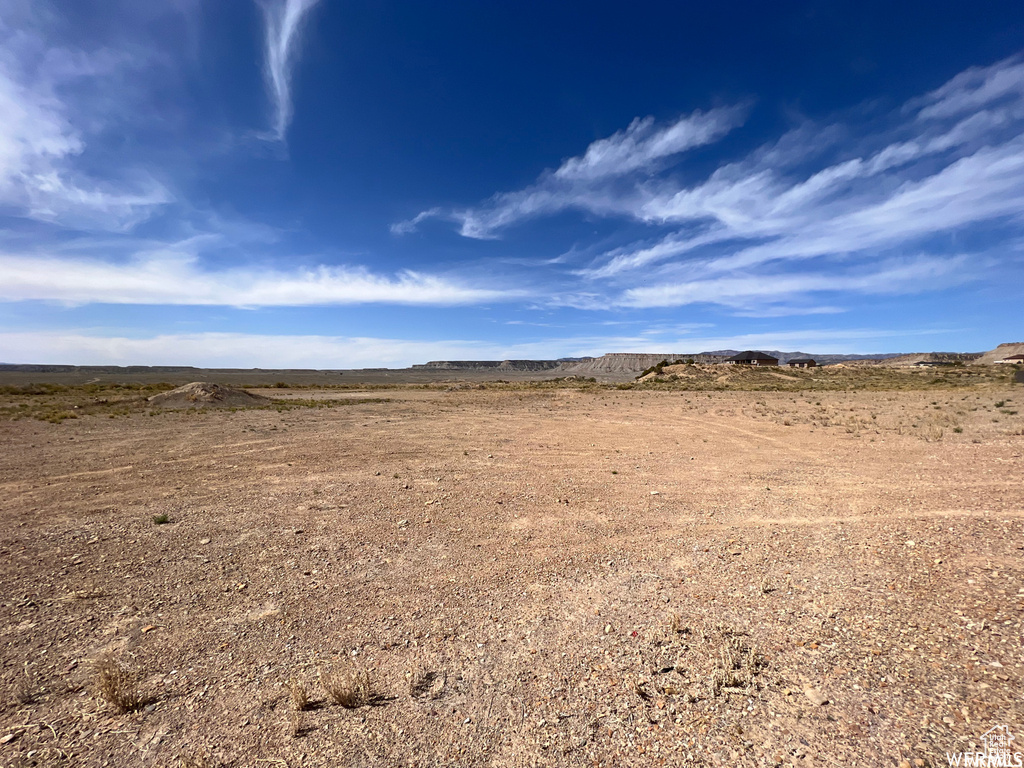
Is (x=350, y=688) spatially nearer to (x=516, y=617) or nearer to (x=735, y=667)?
(x=516, y=617)

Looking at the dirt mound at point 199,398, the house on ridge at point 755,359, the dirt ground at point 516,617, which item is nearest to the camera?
the dirt ground at point 516,617

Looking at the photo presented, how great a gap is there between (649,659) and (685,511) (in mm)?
5188

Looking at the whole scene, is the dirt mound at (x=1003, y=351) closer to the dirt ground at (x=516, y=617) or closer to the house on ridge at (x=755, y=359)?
the house on ridge at (x=755, y=359)

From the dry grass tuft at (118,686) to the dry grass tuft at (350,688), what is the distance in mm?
1696

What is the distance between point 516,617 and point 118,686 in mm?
4029

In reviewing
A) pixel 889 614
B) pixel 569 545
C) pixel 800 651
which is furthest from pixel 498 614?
pixel 889 614

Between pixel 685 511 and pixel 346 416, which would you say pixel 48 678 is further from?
pixel 346 416

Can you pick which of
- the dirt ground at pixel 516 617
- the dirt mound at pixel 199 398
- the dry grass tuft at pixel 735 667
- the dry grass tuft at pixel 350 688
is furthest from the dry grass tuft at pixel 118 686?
the dirt mound at pixel 199 398

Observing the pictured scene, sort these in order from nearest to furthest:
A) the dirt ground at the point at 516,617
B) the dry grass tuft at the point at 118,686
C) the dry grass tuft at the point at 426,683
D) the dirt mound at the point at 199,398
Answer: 1. the dirt ground at the point at 516,617
2. the dry grass tuft at the point at 118,686
3. the dry grass tuft at the point at 426,683
4. the dirt mound at the point at 199,398

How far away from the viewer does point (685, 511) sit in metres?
9.17

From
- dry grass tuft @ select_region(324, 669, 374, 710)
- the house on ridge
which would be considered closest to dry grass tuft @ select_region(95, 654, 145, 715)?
dry grass tuft @ select_region(324, 669, 374, 710)

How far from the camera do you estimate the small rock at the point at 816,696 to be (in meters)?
3.73

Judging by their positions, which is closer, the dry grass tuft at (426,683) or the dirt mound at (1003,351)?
the dry grass tuft at (426,683)

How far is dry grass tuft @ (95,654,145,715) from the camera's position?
156 inches
